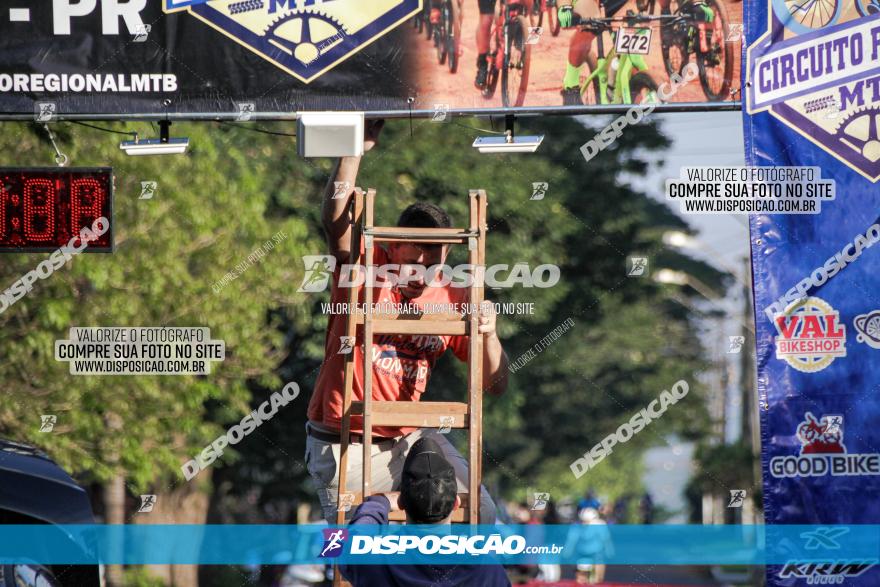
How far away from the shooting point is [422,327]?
18.2ft

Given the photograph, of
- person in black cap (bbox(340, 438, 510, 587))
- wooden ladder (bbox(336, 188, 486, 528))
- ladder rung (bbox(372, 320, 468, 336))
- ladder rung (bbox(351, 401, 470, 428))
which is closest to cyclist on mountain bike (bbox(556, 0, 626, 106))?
wooden ladder (bbox(336, 188, 486, 528))

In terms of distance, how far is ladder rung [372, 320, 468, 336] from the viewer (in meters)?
5.49

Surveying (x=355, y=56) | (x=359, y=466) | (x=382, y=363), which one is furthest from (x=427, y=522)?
(x=355, y=56)

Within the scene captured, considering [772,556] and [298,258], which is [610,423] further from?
[772,556]

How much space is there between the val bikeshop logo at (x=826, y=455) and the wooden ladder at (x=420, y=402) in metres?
2.14

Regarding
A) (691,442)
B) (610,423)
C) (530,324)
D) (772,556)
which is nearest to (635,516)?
(691,442)

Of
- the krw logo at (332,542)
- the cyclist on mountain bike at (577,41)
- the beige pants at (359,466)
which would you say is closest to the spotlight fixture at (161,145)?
the beige pants at (359,466)

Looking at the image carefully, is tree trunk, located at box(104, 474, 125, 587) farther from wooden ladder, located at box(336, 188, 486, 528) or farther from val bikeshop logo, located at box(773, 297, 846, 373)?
val bikeshop logo, located at box(773, 297, 846, 373)

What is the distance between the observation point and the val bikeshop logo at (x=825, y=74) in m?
6.42

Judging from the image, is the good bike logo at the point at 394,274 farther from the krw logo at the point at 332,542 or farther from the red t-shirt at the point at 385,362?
the krw logo at the point at 332,542

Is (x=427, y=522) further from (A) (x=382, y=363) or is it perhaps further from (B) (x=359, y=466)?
(A) (x=382, y=363)

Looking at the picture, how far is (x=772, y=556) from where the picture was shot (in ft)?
21.4

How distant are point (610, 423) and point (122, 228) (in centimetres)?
1370

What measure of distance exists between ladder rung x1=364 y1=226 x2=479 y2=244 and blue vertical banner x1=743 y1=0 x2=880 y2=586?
1904mm
